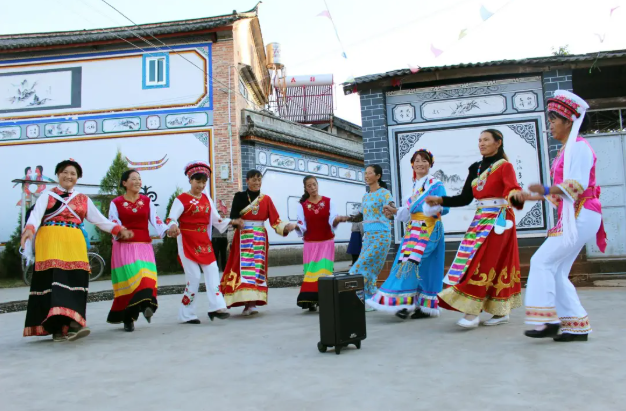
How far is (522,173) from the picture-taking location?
8.24 metres

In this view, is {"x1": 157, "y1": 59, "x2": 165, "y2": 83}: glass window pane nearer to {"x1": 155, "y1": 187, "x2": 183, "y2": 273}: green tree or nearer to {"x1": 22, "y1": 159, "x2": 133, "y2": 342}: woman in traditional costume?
{"x1": 155, "y1": 187, "x2": 183, "y2": 273}: green tree

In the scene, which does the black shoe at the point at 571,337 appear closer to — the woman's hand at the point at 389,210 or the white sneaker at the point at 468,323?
the white sneaker at the point at 468,323

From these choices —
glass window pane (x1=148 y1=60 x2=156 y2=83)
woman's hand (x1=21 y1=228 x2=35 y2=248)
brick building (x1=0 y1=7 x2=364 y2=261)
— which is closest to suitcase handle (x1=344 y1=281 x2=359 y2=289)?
woman's hand (x1=21 y1=228 x2=35 y2=248)

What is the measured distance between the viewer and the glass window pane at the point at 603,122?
336 inches

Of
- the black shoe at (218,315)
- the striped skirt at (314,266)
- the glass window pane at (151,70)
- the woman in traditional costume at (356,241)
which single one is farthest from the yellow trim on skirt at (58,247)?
the glass window pane at (151,70)

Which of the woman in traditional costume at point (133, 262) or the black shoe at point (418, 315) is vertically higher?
the woman in traditional costume at point (133, 262)

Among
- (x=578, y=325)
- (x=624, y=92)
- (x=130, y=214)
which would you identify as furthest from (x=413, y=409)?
(x=624, y=92)

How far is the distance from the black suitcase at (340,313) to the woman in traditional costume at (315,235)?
199 cm

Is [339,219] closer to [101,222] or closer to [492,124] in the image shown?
[101,222]

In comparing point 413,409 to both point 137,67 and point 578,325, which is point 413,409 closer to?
point 578,325

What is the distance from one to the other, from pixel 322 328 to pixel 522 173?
18.7 ft

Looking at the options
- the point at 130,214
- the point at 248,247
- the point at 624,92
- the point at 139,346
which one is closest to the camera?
the point at 139,346

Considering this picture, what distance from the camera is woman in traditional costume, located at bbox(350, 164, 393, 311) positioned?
5504 millimetres

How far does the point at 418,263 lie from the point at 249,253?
194 centimetres
